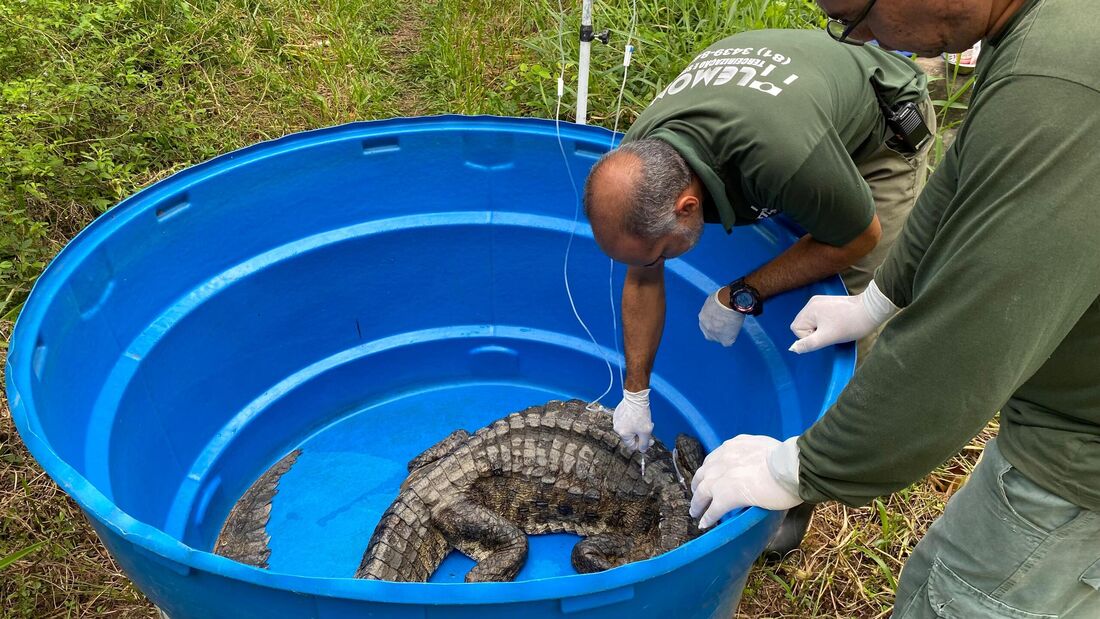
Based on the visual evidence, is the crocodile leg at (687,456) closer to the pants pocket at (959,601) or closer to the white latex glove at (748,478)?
the white latex glove at (748,478)

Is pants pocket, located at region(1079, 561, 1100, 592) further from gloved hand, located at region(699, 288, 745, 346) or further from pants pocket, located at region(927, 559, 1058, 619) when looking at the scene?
gloved hand, located at region(699, 288, 745, 346)

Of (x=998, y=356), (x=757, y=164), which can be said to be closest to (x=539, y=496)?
(x=757, y=164)

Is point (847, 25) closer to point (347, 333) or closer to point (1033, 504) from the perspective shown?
point (1033, 504)

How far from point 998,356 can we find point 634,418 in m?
1.46

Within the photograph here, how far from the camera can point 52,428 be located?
1.82 metres

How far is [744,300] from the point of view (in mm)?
2184

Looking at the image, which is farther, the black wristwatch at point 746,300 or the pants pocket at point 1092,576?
the black wristwatch at point 746,300

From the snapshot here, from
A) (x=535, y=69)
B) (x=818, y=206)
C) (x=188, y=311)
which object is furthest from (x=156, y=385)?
(x=535, y=69)

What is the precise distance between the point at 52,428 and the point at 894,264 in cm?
204

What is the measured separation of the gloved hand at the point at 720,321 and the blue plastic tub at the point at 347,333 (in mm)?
96

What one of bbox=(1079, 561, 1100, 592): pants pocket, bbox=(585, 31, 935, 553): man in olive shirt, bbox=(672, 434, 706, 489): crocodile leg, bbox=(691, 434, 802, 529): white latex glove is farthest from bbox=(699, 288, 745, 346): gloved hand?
bbox=(1079, 561, 1100, 592): pants pocket

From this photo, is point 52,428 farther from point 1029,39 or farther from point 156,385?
point 1029,39

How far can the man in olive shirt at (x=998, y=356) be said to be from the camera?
943mm

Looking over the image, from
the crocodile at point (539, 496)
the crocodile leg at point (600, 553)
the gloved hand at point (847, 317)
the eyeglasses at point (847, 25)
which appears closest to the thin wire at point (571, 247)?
the crocodile at point (539, 496)
